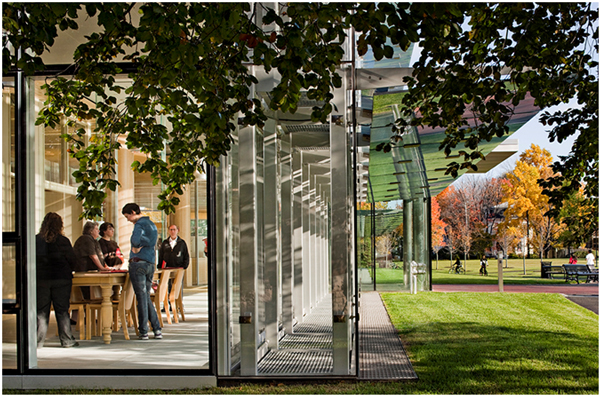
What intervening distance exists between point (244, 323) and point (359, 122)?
355cm

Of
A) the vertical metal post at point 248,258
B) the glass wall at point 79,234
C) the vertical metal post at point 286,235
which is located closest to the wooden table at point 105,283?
the glass wall at point 79,234

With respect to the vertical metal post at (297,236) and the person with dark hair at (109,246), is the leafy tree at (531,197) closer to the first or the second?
the vertical metal post at (297,236)

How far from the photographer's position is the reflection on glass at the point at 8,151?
17.9 ft

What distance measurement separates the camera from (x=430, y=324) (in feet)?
31.8

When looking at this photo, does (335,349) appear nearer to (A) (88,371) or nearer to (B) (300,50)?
(A) (88,371)

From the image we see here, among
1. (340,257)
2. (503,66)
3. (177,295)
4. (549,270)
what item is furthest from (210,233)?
(549,270)

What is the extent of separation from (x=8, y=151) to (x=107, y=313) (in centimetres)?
219

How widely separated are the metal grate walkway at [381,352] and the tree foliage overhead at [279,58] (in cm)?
245

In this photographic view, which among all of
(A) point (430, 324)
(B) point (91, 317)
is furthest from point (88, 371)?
(A) point (430, 324)

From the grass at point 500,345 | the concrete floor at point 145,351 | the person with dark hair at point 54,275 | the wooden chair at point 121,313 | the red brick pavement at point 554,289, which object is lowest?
the red brick pavement at point 554,289

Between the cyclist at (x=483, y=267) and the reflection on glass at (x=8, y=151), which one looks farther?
the cyclist at (x=483, y=267)

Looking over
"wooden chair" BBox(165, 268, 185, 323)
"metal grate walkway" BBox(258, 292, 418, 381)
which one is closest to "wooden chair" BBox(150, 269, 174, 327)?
"wooden chair" BBox(165, 268, 185, 323)

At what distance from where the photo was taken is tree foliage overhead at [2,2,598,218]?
2.83 metres

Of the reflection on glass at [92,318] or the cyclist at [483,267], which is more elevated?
the reflection on glass at [92,318]
